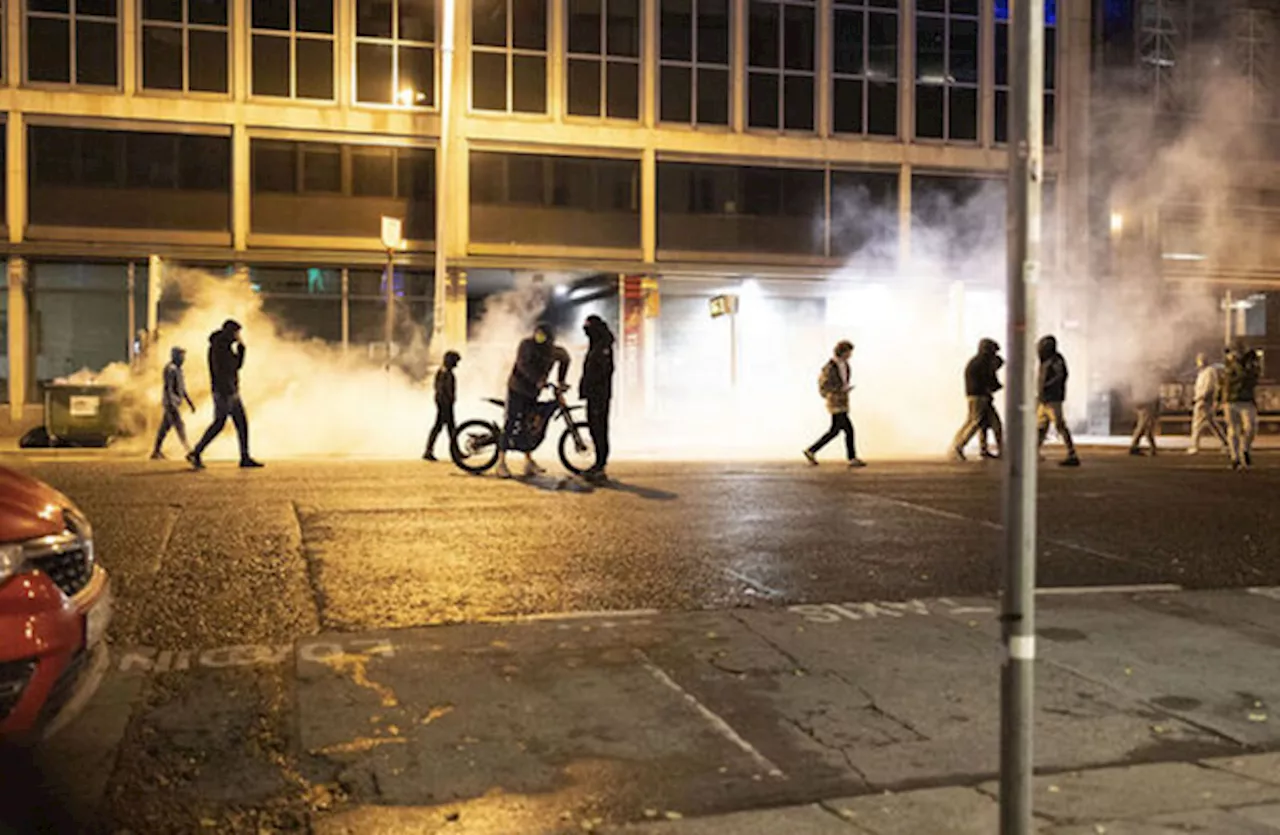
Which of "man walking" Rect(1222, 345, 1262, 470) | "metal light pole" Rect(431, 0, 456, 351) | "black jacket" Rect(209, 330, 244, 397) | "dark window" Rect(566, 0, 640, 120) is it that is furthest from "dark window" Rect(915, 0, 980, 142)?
"black jacket" Rect(209, 330, 244, 397)

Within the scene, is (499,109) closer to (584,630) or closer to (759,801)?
(584,630)

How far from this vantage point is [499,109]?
21.8 meters

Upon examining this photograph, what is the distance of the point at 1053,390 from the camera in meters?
13.6

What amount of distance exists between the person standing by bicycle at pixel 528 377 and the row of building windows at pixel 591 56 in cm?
1201

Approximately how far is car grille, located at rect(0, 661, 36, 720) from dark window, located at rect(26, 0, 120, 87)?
2001cm

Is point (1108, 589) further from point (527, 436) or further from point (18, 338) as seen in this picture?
point (18, 338)

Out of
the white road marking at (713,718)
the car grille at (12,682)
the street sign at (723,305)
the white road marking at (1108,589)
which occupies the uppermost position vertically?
the street sign at (723,305)

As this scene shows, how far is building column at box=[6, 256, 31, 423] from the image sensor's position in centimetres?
2006

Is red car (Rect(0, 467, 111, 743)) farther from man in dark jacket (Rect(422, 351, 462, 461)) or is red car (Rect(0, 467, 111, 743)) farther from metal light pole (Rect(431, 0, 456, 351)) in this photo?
metal light pole (Rect(431, 0, 456, 351))

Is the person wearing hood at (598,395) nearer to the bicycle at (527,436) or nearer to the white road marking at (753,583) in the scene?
the bicycle at (527,436)

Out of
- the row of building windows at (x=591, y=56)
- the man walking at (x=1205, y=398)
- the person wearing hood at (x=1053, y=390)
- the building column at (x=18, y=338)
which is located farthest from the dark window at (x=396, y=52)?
the man walking at (x=1205, y=398)

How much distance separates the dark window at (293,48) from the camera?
68.5ft

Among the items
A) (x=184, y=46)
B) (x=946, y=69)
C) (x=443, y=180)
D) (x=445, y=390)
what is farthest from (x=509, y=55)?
(x=445, y=390)

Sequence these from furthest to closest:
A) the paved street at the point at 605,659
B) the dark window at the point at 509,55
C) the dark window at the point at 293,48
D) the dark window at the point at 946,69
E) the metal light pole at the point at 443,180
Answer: the dark window at the point at 946,69 < the dark window at the point at 509,55 < the dark window at the point at 293,48 < the metal light pole at the point at 443,180 < the paved street at the point at 605,659
